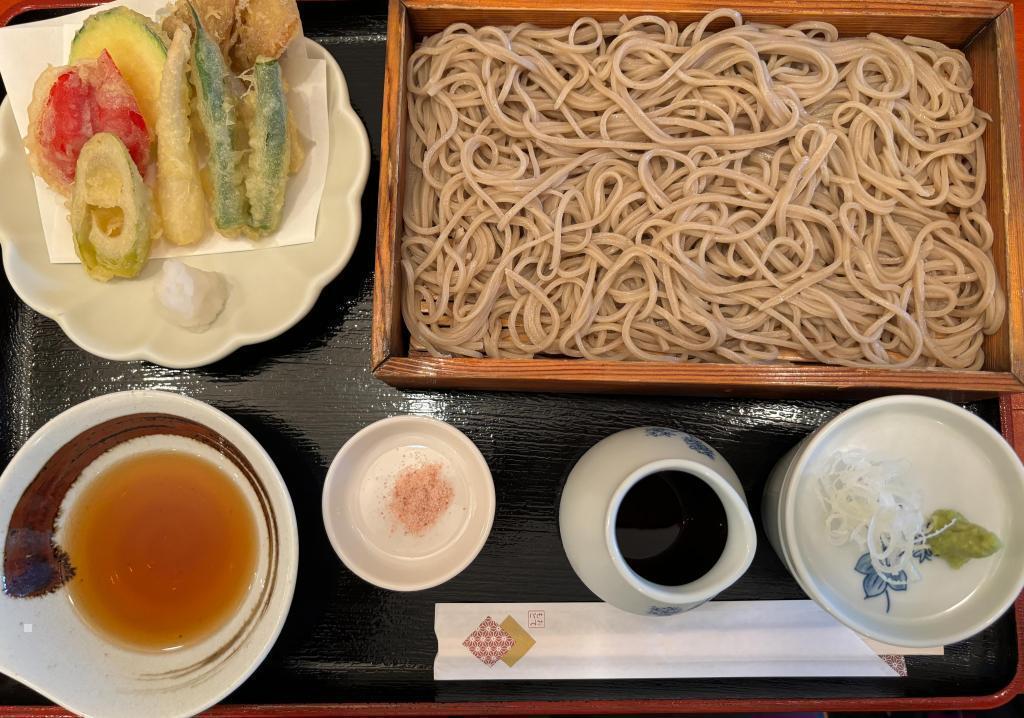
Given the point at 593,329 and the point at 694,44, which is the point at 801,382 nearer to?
the point at 593,329

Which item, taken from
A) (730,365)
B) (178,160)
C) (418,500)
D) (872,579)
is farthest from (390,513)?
(872,579)

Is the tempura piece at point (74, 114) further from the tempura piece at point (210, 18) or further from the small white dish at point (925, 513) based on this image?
the small white dish at point (925, 513)

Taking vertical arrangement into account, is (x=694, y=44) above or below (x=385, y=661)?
above

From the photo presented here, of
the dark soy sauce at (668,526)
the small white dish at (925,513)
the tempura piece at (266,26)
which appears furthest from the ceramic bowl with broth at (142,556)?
the small white dish at (925,513)


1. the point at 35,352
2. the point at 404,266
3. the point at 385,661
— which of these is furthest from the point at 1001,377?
the point at 35,352

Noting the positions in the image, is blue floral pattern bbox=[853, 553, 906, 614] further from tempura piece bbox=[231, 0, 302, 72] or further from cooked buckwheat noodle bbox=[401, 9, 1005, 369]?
tempura piece bbox=[231, 0, 302, 72]

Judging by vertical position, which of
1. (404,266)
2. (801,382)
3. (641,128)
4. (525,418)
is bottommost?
(525,418)

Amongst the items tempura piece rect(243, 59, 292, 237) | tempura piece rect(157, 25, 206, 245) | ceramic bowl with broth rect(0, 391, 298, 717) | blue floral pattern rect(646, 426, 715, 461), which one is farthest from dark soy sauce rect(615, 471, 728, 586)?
tempura piece rect(157, 25, 206, 245)
